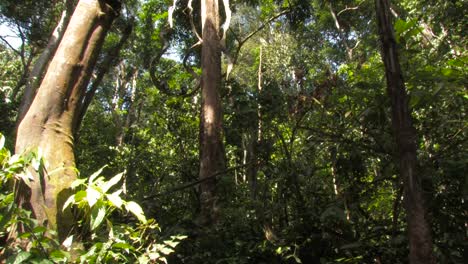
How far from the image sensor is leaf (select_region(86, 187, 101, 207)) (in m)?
1.97

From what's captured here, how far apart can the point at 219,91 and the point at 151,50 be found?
35.0 ft

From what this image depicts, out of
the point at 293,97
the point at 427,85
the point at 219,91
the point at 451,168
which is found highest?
the point at 219,91

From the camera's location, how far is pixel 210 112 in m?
4.87

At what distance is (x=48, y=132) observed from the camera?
7.48 ft

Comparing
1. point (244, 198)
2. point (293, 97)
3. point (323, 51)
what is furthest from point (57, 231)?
point (323, 51)

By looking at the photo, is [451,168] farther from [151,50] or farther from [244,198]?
[151,50]

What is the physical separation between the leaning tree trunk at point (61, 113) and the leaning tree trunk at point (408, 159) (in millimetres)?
1729

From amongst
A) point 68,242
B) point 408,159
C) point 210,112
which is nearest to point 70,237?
point 68,242

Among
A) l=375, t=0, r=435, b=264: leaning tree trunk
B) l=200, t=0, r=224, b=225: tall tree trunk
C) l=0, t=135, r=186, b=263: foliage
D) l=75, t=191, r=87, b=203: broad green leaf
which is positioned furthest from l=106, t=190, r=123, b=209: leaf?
l=200, t=0, r=224, b=225: tall tree trunk

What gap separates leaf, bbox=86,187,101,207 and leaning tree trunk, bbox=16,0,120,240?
0.76 ft

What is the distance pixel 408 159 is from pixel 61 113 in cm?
192

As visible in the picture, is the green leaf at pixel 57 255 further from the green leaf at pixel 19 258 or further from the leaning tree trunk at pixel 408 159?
the leaning tree trunk at pixel 408 159

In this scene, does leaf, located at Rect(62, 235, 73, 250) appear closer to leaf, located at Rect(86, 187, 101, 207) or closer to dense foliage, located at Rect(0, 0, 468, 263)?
dense foliage, located at Rect(0, 0, 468, 263)

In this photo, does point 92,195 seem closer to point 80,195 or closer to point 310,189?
point 80,195
